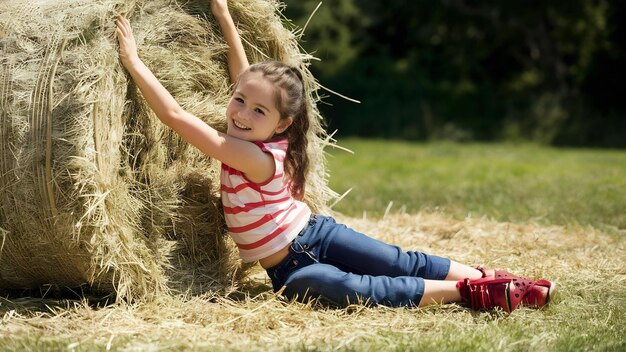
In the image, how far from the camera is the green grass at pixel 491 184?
696 centimetres

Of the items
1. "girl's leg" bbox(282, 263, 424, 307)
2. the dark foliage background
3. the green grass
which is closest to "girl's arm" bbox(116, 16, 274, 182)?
"girl's leg" bbox(282, 263, 424, 307)

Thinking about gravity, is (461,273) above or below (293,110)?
below

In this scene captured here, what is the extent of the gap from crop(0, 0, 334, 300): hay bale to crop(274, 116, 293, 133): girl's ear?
1.02 ft

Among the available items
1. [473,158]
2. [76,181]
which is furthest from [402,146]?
[76,181]

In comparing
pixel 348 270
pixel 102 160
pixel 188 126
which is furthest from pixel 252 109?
pixel 348 270

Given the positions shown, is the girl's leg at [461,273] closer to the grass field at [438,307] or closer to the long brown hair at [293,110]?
the grass field at [438,307]

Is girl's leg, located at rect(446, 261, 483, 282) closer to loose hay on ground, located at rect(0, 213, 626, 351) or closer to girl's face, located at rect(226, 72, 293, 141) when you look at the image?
loose hay on ground, located at rect(0, 213, 626, 351)

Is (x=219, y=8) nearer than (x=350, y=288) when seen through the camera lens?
No

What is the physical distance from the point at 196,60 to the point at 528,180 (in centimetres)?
525

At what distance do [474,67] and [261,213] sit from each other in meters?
17.2

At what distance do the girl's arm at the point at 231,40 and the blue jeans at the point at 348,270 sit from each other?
96 centimetres

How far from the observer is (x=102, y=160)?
391 centimetres

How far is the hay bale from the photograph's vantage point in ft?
12.7

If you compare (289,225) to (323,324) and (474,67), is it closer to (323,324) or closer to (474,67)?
(323,324)
